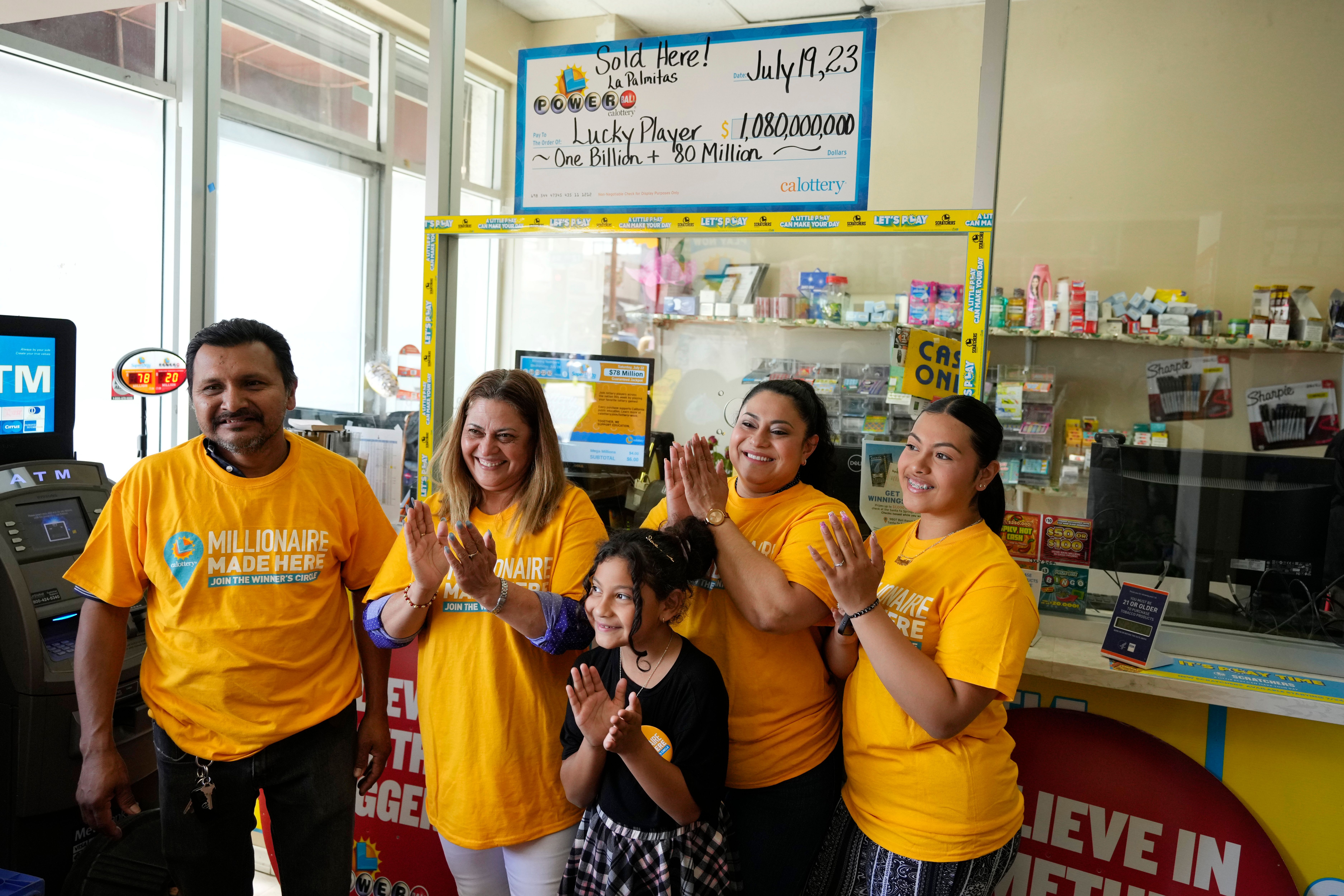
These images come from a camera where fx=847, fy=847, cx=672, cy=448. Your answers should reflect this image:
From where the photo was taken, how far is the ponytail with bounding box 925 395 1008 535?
1613 mm

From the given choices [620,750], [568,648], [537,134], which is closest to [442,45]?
[537,134]

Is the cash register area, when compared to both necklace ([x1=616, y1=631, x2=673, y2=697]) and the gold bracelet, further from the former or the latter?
necklace ([x1=616, y1=631, x2=673, y2=697])

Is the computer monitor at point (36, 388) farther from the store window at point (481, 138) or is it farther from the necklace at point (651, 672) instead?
the necklace at point (651, 672)

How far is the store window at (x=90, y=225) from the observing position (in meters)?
3.54

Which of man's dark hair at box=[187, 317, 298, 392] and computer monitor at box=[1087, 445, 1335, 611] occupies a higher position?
man's dark hair at box=[187, 317, 298, 392]

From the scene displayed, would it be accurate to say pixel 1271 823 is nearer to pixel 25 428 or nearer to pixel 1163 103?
pixel 25 428

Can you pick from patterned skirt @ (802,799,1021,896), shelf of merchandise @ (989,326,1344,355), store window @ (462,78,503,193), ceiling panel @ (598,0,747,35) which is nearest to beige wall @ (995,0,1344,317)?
shelf of merchandise @ (989,326,1344,355)

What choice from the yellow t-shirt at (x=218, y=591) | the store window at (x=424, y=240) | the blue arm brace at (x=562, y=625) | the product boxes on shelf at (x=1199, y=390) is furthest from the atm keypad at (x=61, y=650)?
the product boxes on shelf at (x=1199, y=390)

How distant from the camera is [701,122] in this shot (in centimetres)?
255

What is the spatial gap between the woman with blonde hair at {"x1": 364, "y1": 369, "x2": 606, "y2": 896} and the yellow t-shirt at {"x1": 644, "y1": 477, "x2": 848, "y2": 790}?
27 centimetres

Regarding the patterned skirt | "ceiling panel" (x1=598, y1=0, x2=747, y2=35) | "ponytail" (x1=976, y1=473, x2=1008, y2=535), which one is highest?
"ceiling panel" (x1=598, y1=0, x2=747, y2=35)

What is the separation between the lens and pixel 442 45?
9.57 ft

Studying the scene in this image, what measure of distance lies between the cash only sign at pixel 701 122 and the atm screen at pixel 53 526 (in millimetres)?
1532

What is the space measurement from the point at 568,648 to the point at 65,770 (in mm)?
1391
